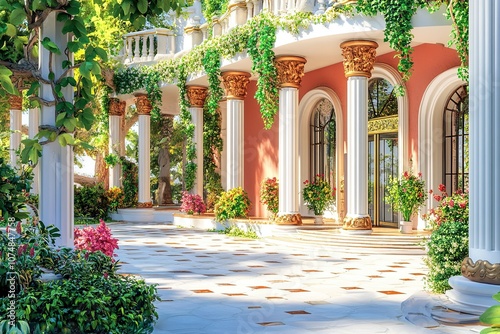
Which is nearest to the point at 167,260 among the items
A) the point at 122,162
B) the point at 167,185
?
the point at 122,162

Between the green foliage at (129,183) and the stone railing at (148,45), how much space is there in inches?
135

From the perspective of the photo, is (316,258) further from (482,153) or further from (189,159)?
(189,159)

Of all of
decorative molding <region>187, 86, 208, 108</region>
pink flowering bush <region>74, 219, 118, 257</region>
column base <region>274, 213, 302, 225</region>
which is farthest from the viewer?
decorative molding <region>187, 86, 208, 108</region>

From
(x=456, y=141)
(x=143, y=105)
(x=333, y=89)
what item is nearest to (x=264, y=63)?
A: (x=333, y=89)

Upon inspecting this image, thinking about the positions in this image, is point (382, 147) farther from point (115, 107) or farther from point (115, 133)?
point (115, 107)

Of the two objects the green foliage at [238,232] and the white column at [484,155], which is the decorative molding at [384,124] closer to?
the green foliage at [238,232]

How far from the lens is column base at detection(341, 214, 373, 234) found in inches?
497

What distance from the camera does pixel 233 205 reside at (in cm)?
1636

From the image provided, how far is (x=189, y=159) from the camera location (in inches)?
743

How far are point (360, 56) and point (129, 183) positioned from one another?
1092 cm

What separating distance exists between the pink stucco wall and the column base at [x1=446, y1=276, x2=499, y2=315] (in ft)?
26.8

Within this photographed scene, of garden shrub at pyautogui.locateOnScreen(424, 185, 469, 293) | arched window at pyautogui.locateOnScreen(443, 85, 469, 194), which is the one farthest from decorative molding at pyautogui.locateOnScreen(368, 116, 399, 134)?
garden shrub at pyautogui.locateOnScreen(424, 185, 469, 293)

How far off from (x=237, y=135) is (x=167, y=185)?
11.3 meters

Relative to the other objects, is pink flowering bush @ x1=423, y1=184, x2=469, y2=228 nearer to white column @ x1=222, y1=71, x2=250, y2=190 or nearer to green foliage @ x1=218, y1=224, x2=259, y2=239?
green foliage @ x1=218, y1=224, x2=259, y2=239
